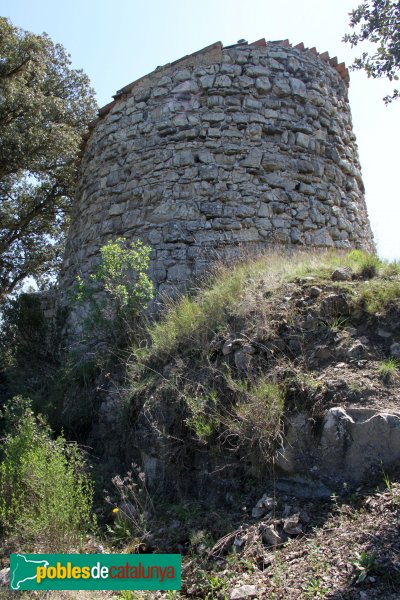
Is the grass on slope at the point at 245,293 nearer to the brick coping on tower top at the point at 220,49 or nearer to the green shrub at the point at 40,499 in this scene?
the green shrub at the point at 40,499

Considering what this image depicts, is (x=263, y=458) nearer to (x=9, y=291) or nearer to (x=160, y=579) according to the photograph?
(x=160, y=579)

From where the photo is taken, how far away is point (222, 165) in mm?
7484

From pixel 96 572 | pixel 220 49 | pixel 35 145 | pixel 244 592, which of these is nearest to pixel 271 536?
pixel 244 592

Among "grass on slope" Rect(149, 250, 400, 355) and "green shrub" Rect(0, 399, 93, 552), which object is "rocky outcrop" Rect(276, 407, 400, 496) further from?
"green shrub" Rect(0, 399, 93, 552)

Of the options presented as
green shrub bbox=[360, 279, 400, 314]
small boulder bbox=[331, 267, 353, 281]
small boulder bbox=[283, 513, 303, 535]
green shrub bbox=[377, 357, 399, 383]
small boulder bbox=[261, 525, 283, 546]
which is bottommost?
small boulder bbox=[261, 525, 283, 546]

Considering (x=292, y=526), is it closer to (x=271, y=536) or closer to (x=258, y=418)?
(x=271, y=536)

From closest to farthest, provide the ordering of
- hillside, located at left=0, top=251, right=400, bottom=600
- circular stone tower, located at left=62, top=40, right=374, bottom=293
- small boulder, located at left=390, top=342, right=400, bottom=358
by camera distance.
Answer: hillside, located at left=0, top=251, right=400, bottom=600 < small boulder, located at left=390, top=342, right=400, bottom=358 < circular stone tower, located at left=62, top=40, right=374, bottom=293

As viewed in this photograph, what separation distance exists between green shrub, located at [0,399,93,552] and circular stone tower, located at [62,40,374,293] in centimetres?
290

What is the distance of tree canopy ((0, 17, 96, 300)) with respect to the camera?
33.2 feet

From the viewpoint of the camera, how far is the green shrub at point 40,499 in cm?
382

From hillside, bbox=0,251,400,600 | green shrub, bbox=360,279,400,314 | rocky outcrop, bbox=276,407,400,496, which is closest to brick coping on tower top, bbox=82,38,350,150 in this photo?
hillside, bbox=0,251,400,600

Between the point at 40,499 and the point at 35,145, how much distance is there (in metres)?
7.41

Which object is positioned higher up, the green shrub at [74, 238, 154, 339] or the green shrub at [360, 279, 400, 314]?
the green shrub at [360, 279, 400, 314]

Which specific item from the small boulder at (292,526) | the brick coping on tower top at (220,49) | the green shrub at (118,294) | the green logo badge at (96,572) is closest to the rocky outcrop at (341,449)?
the small boulder at (292,526)
